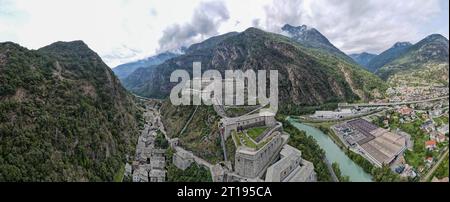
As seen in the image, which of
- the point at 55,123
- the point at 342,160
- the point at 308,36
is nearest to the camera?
the point at 342,160

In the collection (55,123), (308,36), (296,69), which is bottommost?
(55,123)

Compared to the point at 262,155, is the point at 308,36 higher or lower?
higher

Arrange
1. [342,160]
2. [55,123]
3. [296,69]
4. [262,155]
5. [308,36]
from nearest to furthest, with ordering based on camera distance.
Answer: [262,155], [342,160], [55,123], [296,69], [308,36]

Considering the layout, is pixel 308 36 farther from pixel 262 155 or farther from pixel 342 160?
pixel 262 155

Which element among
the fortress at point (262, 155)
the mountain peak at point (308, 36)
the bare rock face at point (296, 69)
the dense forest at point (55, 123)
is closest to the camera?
the fortress at point (262, 155)

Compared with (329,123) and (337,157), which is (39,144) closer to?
(337,157)

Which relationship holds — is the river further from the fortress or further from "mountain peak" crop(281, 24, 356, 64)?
"mountain peak" crop(281, 24, 356, 64)

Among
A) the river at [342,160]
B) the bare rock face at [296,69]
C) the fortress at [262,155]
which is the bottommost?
the river at [342,160]

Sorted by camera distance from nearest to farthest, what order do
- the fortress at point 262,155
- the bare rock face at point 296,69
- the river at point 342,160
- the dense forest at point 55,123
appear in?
the fortress at point 262,155 → the river at point 342,160 → the dense forest at point 55,123 → the bare rock face at point 296,69

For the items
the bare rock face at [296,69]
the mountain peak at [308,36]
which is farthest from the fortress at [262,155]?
the mountain peak at [308,36]

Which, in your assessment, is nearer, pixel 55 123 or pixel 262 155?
pixel 262 155

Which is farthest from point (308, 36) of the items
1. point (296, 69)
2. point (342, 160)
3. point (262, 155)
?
point (262, 155)

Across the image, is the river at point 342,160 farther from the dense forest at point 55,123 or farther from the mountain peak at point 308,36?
the mountain peak at point 308,36
